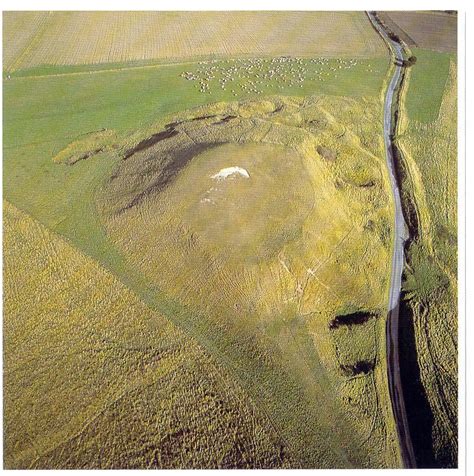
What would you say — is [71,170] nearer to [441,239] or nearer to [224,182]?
[224,182]

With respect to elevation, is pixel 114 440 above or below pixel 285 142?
below

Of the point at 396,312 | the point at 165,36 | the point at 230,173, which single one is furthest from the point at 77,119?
the point at 396,312

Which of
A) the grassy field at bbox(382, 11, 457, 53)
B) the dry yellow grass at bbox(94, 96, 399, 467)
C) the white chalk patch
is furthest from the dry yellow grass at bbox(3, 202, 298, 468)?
the grassy field at bbox(382, 11, 457, 53)

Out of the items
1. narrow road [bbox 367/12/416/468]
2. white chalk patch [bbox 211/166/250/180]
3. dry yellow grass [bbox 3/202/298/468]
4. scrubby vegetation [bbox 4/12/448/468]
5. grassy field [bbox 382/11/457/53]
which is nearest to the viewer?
dry yellow grass [bbox 3/202/298/468]

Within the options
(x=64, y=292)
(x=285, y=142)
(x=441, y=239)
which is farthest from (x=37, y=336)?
(x=441, y=239)

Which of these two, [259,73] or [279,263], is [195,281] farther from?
[259,73]

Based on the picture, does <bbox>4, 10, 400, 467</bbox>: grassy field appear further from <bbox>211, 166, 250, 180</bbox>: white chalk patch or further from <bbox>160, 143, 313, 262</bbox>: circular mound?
<bbox>211, 166, 250, 180</bbox>: white chalk patch
